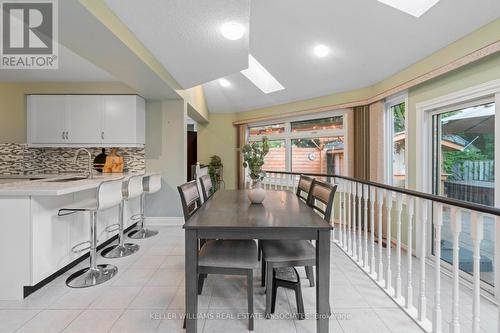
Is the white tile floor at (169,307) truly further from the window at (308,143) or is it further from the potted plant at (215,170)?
the potted plant at (215,170)

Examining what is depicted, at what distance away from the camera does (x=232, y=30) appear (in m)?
2.62

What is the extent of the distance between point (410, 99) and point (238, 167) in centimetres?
407

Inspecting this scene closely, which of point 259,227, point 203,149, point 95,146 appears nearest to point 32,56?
point 95,146

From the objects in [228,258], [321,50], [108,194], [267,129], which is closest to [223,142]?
[267,129]

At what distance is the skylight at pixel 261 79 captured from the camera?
4.85 meters

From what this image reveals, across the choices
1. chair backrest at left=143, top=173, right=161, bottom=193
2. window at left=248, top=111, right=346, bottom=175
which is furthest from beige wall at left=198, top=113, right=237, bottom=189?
chair backrest at left=143, top=173, right=161, bottom=193

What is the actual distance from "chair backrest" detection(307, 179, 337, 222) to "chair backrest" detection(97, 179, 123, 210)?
193 centimetres

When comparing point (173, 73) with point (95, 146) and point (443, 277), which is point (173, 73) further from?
point (443, 277)

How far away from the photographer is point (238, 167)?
255 inches

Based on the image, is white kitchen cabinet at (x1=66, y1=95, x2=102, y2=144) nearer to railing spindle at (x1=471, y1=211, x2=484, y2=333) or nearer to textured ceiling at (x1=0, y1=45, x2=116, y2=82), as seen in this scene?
textured ceiling at (x1=0, y1=45, x2=116, y2=82)

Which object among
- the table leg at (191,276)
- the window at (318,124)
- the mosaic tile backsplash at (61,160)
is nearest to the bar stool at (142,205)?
the mosaic tile backsplash at (61,160)

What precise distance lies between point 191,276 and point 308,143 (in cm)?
432

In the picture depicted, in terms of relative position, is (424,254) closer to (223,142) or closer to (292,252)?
(292,252)

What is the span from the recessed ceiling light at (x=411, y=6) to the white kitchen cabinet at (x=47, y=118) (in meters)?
4.64
